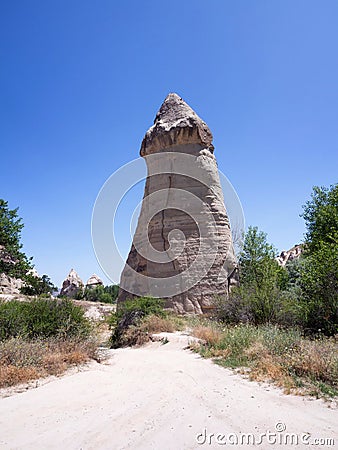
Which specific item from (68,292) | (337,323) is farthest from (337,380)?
(68,292)

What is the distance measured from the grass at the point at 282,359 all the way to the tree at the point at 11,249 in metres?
15.0

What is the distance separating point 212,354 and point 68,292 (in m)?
46.4

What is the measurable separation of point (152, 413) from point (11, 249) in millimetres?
17730

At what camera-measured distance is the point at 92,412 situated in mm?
3498

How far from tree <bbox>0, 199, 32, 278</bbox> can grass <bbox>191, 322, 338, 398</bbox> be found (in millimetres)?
14972

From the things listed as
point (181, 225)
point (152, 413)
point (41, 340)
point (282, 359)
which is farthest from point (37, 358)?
point (181, 225)

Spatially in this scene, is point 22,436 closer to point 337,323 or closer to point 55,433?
point 55,433

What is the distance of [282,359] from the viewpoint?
17.0 feet

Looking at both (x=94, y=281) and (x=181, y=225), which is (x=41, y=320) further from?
(x=94, y=281)

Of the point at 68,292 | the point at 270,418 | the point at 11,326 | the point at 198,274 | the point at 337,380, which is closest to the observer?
the point at 270,418

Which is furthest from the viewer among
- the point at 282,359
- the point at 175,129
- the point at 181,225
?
the point at 175,129

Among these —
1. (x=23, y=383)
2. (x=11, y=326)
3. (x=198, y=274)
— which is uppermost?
(x=198, y=274)

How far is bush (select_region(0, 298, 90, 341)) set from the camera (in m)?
6.47

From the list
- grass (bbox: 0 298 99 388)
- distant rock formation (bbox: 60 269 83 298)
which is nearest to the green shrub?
grass (bbox: 0 298 99 388)
